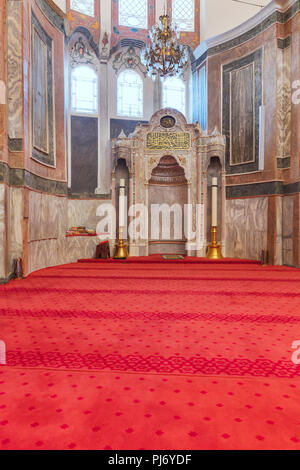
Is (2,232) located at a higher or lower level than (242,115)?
lower

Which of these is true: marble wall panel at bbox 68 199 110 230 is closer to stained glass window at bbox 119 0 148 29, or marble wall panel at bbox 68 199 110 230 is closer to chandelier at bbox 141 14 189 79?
chandelier at bbox 141 14 189 79

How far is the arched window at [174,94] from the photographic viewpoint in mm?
9523

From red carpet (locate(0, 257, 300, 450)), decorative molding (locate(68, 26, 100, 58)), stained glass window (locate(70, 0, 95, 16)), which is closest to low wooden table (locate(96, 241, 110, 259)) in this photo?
red carpet (locate(0, 257, 300, 450))

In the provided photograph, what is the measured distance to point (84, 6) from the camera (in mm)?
8812

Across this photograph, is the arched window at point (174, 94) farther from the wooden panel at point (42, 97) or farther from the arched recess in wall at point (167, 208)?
the wooden panel at point (42, 97)

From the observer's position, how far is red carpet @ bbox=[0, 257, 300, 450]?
4.35ft

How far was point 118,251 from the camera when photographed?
7.72m

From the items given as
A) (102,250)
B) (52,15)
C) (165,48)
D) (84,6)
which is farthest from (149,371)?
(84,6)

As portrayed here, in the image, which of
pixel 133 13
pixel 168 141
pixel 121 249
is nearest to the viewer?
pixel 121 249

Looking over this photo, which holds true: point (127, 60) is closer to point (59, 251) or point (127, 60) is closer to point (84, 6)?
point (84, 6)

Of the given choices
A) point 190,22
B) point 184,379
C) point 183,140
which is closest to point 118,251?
point 183,140

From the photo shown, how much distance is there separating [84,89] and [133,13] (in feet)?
9.54

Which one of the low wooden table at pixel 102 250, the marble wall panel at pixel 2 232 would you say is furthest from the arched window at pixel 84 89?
the marble wall panel at pixel 2 232

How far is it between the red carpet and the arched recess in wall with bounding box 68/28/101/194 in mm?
5058
